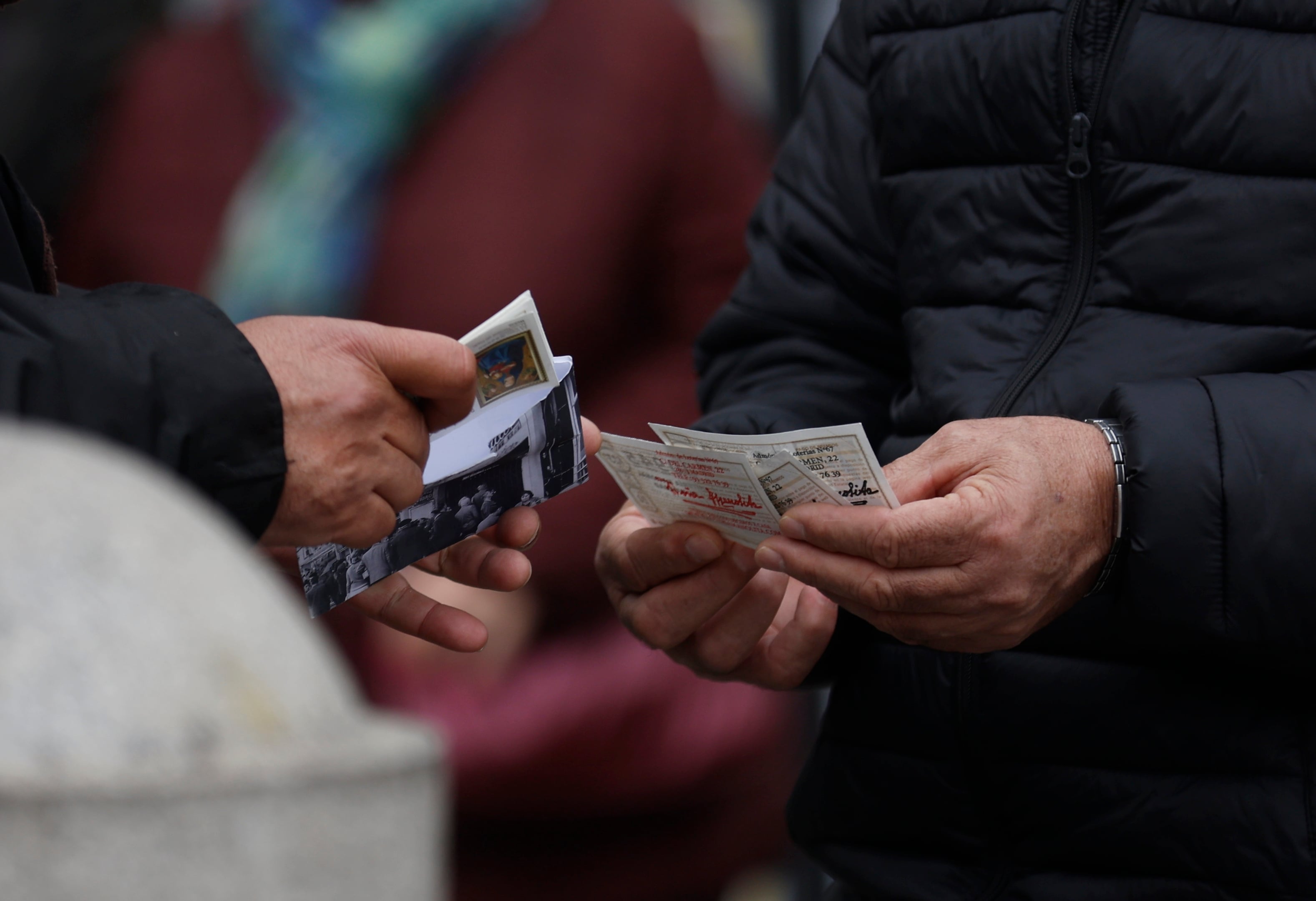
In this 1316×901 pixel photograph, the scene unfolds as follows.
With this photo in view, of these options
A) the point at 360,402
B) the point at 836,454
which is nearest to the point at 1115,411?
the point at 836,454

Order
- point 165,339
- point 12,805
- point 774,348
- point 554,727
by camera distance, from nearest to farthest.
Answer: point 12,805 → point 165,339 → point 774,348 → point 554,727

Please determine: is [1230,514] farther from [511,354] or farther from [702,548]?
[511,354]

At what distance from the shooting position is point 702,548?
1709 millimetres

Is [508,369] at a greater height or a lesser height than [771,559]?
greater

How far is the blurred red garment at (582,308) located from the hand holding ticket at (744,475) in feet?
3.82

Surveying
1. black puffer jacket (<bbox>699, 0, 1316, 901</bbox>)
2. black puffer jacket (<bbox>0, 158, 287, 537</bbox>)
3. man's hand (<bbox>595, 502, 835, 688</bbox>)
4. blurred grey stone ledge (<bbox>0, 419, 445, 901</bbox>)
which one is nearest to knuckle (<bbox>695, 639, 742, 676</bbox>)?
man's hand (<bbox>595, 502, 835, 688</bbox>)

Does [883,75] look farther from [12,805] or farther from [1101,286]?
[12,805]

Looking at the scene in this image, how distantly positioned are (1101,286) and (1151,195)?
0.12 meters

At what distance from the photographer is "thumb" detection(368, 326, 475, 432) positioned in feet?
4.99

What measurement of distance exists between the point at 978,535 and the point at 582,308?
159cm

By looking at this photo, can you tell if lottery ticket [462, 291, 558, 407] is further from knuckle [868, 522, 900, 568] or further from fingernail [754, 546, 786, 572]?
knuckle [868, 522, 900, 568]

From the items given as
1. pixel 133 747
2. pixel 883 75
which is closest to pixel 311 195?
pixel 883 75

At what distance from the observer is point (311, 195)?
121 inches

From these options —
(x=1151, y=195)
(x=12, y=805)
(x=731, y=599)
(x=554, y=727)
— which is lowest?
(x=554, y=727)
